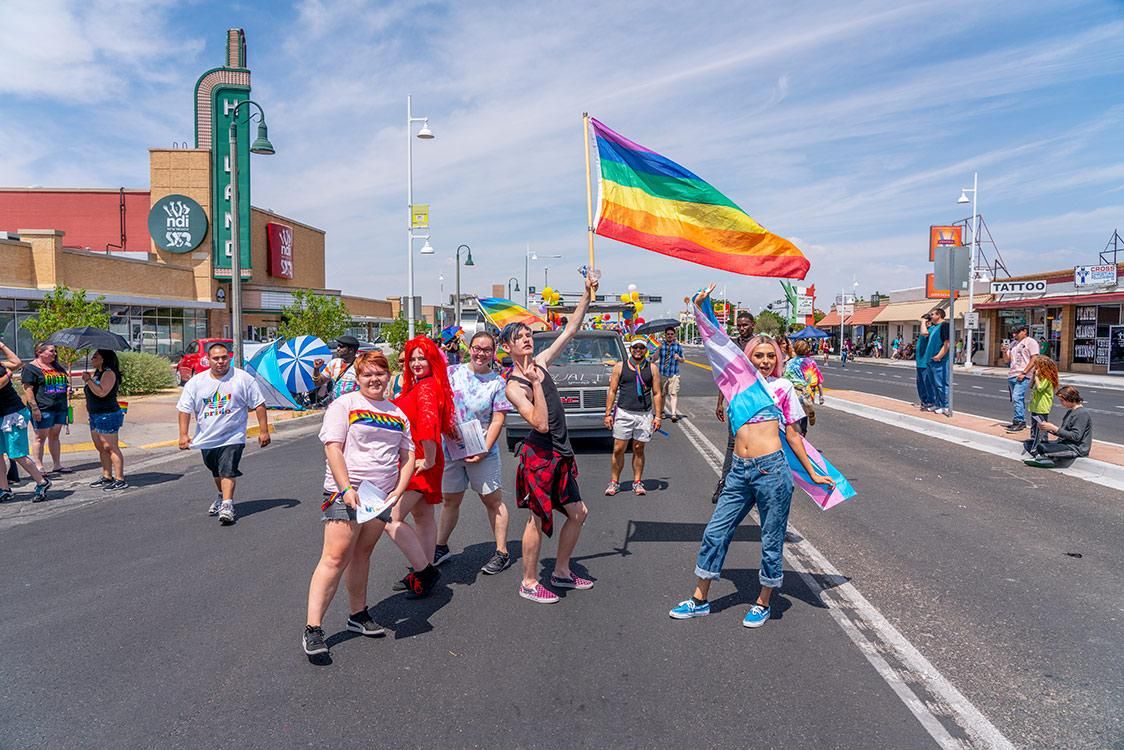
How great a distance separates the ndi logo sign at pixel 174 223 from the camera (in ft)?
119

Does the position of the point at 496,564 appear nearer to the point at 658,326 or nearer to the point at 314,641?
the point at 314,641

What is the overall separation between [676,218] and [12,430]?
7.26 meters

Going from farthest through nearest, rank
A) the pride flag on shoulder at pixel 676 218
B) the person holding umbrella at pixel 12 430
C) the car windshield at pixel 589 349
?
the car windshield at pixel 589 349, the person holding umbrella at pixel 12 430, the pride flag on shoulder at pixel 676 218

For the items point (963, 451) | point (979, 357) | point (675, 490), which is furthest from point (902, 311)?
point (675, 490)

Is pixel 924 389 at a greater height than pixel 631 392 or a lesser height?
lesser

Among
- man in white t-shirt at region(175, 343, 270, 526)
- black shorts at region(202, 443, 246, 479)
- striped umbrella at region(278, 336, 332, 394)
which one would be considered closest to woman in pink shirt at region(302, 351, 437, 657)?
man in white t-shirt at region(175, 343, 270, 526)

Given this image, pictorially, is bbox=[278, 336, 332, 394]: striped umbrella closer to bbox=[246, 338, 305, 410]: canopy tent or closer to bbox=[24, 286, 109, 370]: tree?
bbox=[246, 338, 305, 410]: canopy tent

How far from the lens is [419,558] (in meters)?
5.13

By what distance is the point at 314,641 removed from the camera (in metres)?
4.20

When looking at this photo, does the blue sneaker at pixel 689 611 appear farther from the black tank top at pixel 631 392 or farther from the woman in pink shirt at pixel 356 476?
the black tank top at pixel 631 392

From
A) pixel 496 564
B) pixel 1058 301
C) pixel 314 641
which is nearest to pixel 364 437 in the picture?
pixel 314 641

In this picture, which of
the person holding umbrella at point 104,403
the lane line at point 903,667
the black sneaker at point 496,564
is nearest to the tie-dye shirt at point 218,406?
the person holding umbrella at point 104,403

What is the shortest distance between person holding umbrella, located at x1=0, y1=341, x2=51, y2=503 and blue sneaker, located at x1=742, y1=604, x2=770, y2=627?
25.4ft

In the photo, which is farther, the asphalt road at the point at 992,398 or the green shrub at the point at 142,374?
the green shrub at the point at 142,374
